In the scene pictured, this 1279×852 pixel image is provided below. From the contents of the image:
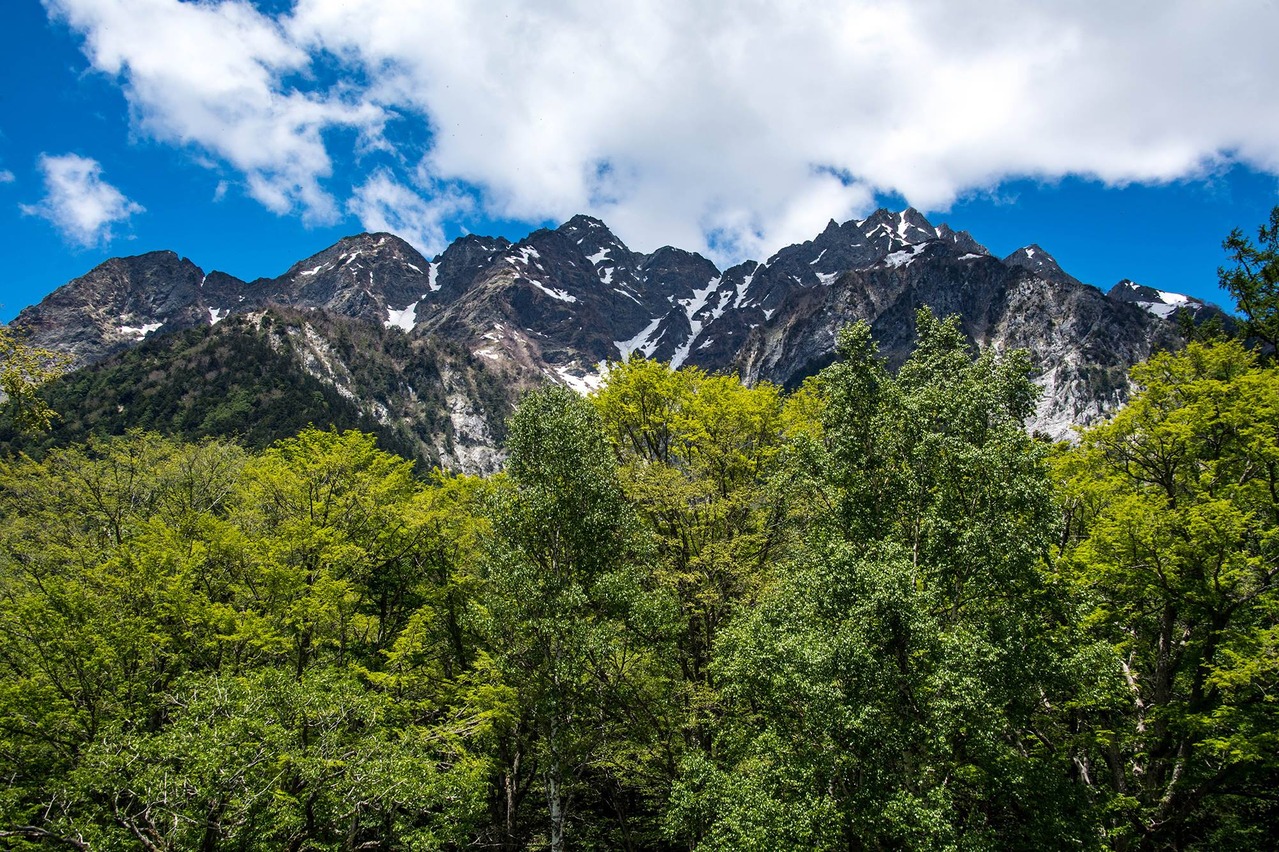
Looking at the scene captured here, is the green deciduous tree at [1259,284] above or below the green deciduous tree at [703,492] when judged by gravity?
above

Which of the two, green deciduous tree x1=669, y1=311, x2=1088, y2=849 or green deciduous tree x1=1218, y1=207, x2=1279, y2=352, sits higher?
green deciduous tree x1=1218, y1=207, x2=1279, y2=352

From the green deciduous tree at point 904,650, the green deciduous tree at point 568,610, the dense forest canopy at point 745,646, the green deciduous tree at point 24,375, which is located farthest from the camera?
the green deciduous tree at point 568,610

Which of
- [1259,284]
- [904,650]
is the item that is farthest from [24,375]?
[1259,284]

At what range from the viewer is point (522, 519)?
75.2ft

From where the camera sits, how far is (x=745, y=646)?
17469 millimetres

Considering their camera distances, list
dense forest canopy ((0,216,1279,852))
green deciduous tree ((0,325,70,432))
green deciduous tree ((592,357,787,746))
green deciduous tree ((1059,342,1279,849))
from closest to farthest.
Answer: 1. green deciduous tree ((0,325,70,432))
2. dense forest canopy ((0,216,1279,852))
3. green deciduous tree ((1059,342,1279,849))
4. green deciduous tree ((592,357,787,746))

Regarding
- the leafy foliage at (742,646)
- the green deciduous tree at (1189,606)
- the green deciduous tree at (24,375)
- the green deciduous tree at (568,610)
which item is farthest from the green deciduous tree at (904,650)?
the green deciduous tree at (24,375)

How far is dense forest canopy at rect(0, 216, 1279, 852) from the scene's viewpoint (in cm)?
1466

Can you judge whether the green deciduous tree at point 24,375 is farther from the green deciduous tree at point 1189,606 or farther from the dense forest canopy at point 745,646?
the green deciduous tree at point 1189,606

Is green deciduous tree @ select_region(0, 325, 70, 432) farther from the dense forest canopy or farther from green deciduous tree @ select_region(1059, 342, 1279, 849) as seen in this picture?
green deciduous tree @ select_region(1059, 342, 1279, 849)

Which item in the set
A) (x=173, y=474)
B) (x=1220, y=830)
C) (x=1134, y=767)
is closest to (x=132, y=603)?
(x=173, y=474)

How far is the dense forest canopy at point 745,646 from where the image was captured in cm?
1466

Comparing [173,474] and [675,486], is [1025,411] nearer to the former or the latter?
[675,486]

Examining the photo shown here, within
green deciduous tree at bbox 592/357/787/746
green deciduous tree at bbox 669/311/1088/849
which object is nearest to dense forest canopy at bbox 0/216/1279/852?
green deciduous tree at bbox 669/311/1088/849
